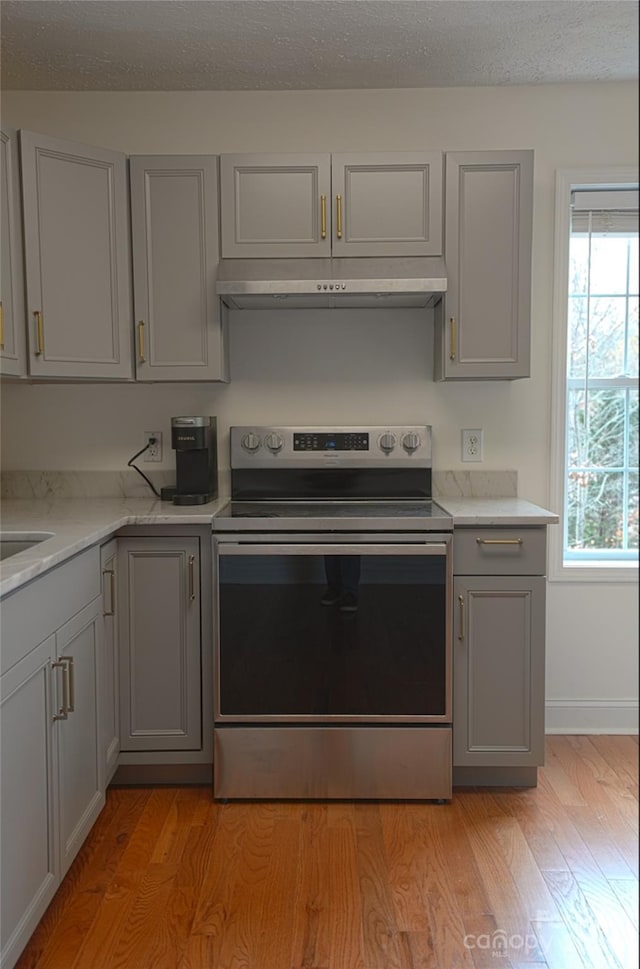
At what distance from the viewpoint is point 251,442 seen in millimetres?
2705

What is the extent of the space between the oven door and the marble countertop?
6.6 inches

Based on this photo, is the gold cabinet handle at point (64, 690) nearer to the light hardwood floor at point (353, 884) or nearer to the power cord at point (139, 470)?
the light hardwood floor at point (353, 884)

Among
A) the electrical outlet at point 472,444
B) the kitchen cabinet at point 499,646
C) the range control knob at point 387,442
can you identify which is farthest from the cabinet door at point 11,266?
the electrical outlet at point 472,444

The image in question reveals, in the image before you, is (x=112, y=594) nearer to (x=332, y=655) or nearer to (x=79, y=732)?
(x=79, y=732)

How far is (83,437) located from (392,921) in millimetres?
1894

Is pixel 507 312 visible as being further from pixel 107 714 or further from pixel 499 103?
pixel 107 714

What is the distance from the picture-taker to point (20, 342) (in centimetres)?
232

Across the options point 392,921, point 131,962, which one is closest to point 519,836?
point 392,921

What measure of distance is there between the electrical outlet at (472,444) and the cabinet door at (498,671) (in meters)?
0.63

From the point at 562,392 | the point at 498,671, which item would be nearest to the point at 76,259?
the point at 562,392

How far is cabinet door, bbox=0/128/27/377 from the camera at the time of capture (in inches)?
87.8

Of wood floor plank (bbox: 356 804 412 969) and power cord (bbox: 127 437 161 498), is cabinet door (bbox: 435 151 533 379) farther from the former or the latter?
wood floor plank (bbox: 356 804 412 969)

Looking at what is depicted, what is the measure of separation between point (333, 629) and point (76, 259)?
141 cm

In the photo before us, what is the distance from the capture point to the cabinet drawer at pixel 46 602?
1.48 m
